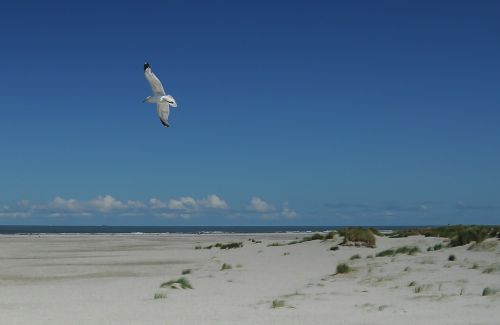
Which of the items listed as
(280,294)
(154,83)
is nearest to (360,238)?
(280,294)

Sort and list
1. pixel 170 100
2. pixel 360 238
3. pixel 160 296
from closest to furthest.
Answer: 1. pixel 170 100
2. pixel 160 296
3. pixel 360 238

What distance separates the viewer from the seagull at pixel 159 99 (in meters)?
13.9

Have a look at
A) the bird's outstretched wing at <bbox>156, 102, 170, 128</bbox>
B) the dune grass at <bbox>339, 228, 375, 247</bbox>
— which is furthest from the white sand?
the dune grass at <bbox>339, 228, 375, 247</bbox>

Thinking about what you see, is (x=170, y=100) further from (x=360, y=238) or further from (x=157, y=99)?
(x=360, y=238)

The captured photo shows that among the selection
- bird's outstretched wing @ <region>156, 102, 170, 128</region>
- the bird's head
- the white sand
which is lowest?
the white sand

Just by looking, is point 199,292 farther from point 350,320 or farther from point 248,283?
point 350,320

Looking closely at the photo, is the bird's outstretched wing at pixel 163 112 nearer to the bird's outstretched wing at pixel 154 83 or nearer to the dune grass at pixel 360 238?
the bird's outstretched wing at pixel 154 83

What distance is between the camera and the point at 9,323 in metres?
10.8

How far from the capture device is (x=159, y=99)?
1396 centimetres

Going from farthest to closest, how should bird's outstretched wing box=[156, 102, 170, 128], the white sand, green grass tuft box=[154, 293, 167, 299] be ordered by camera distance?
1. green grass tuft box=[154, 293, 167, 299]
2. bird's outstretched wing box=[156, 102, 170, 128]
3. the white sand

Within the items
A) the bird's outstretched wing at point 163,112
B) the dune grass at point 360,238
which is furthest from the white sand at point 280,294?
the dune grass at point 360,238

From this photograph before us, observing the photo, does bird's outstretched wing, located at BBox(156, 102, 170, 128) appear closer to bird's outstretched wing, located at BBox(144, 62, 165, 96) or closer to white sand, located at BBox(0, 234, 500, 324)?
bird's outstretched wing, located at BBox(144, 62, 165, 96)

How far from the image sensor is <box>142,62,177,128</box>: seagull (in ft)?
45.7

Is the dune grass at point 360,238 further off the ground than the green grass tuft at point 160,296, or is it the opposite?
the dune grass at point 360,238
